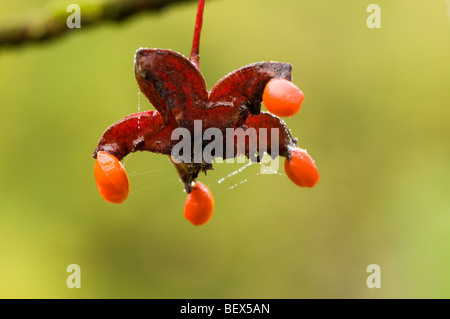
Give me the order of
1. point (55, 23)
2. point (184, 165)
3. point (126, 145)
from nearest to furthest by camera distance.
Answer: point (126, 145)
point (184, 165)
point (55, 23)

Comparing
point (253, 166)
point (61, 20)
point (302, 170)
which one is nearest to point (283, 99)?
point (302, 170)

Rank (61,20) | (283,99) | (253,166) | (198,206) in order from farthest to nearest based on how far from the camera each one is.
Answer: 1. (253,166)
2. (61,20)
3. (198,206)
4. (283,99)

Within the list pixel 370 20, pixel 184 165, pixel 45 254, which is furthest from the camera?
pixel 370 20

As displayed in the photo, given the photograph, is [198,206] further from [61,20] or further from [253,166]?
[253,166]

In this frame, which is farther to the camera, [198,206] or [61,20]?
[61,20]

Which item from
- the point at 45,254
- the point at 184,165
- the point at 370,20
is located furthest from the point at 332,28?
the point at 184,165

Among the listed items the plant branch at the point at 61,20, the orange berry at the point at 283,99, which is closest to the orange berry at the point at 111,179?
the orange berry at the point at 283,99

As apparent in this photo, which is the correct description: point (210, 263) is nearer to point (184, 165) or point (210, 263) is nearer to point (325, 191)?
point (325, 191)
